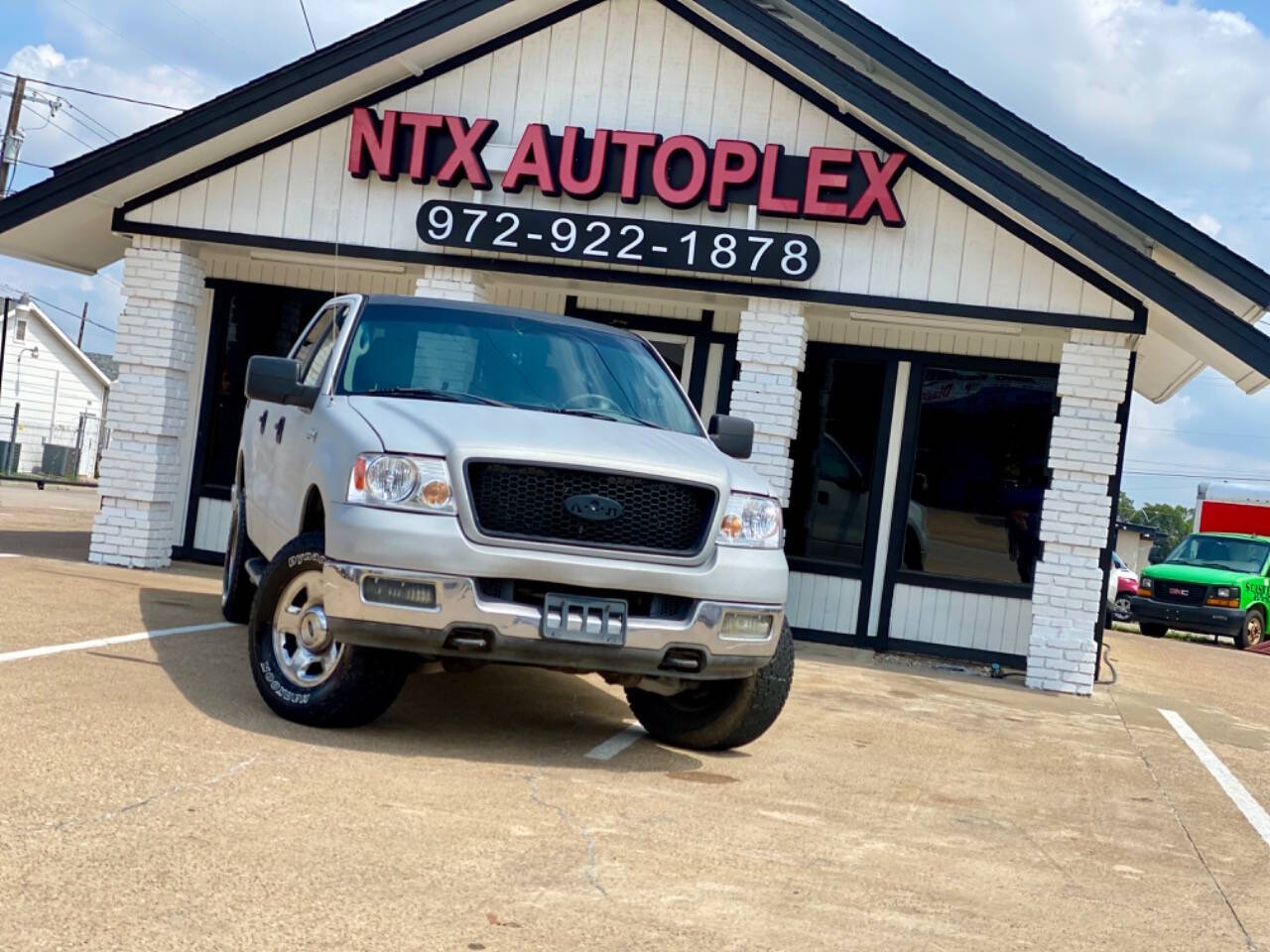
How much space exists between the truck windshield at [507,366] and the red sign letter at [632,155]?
4.56m

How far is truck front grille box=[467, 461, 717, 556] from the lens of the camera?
19.2 feet

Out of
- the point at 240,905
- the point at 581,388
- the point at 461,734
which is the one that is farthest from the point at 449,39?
the point at 240,905

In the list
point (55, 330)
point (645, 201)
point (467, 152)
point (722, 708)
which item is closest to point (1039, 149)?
point (645, 201)

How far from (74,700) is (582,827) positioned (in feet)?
7.98

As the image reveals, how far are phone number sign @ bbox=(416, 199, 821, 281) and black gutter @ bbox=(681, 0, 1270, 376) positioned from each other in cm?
120

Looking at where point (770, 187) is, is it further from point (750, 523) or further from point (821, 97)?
point (750, 523)

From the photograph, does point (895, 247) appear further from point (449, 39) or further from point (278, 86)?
point (278, 86)

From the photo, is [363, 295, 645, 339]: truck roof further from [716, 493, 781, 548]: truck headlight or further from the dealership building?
the dealership building

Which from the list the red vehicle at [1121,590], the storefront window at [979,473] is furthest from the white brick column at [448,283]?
the red vehicle at [1121,590]

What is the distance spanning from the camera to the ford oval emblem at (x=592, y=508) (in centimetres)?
592

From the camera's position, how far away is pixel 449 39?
1213 centimetres

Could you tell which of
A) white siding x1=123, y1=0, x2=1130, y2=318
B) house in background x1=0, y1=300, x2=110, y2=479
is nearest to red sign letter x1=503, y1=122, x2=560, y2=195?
white siding x1=123, y1=0, x2=1130, y2=318

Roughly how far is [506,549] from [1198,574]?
70.0 ft

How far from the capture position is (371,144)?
12.2 metres
